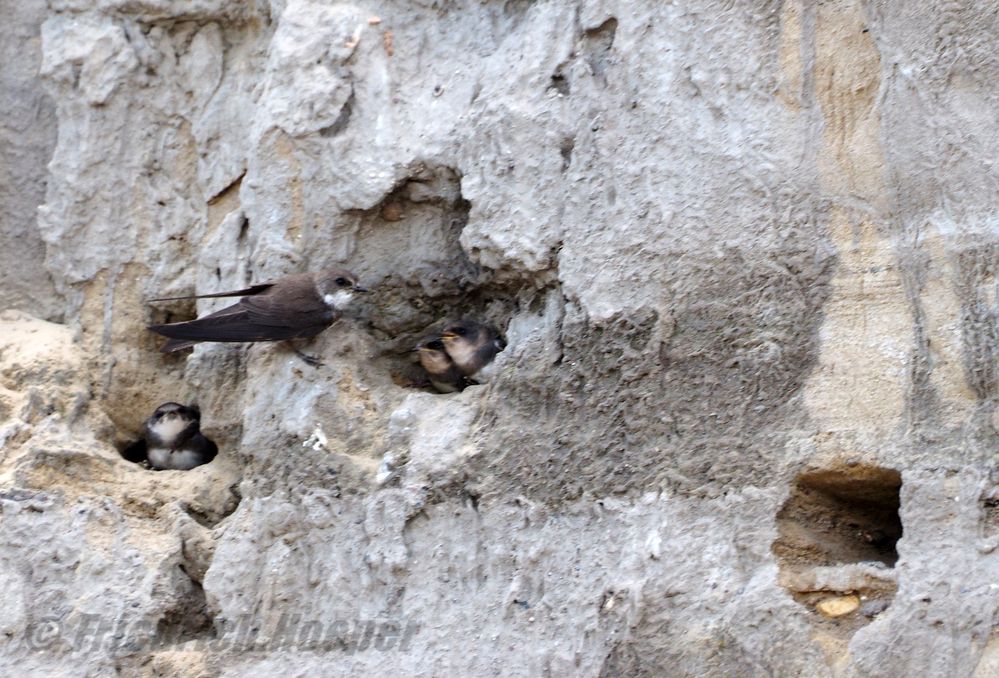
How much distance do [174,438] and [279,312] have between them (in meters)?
0.66

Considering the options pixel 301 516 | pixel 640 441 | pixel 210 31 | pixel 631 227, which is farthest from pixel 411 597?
pixel 210 31

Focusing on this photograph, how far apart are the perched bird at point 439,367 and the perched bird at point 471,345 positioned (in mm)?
20

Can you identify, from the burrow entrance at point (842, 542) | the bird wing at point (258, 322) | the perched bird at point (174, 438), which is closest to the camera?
the burrow entrance at point (842, 542)

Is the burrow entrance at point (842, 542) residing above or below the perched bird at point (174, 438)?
below

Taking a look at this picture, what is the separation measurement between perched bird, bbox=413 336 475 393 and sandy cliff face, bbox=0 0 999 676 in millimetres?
129

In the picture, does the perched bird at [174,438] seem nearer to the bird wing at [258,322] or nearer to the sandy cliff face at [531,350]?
the sandy cliff face at [531,350]

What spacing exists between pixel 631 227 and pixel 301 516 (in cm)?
123

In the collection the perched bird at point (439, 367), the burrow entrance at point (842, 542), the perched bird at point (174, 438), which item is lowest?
the burrow entrance at point (842, 542)

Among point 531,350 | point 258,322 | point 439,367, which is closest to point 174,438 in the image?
point 258,322

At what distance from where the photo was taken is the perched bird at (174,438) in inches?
181

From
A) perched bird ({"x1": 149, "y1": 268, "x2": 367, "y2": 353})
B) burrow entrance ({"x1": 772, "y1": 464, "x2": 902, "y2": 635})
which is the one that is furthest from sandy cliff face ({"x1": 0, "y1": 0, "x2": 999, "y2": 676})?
perched bird ({"x1": 149, "y1": 268, "x2": 367, "y2": 353})

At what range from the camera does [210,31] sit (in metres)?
4.97

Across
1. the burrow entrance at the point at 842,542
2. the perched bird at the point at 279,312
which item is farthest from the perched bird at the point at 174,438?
the burrow entrance at the point at 842,542

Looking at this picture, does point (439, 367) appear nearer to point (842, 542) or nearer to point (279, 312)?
point (279, 312)
